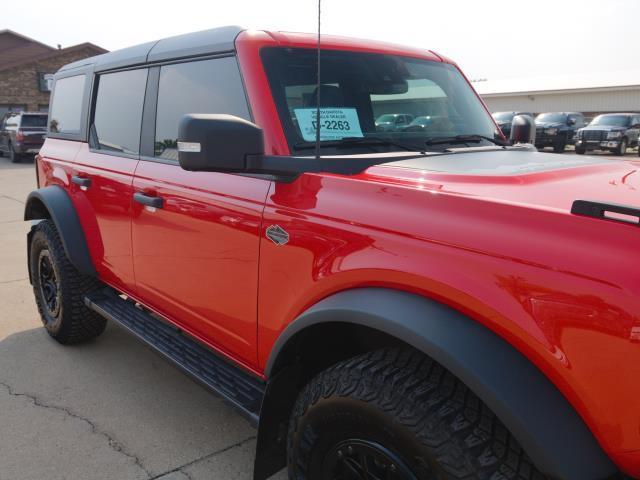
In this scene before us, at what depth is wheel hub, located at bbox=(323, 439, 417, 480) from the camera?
162cm

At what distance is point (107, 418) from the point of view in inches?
124

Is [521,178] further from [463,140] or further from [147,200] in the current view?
[147,200]

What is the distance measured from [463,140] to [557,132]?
22859 mm

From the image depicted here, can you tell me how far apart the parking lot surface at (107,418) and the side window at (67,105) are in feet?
5.15

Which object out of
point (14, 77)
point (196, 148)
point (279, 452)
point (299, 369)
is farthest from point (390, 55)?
point (14, 77)

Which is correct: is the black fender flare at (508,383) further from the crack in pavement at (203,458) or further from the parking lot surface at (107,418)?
the crack in pavement at (203,458)

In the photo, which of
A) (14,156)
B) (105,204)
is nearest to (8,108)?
(14,156)

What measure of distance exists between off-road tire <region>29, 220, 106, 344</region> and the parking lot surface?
0.51 ft

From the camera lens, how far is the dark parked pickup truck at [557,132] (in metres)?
23.4

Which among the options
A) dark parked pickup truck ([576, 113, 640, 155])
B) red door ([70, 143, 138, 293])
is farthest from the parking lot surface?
dark parked pickup truck ([576, 113, 640, 155])

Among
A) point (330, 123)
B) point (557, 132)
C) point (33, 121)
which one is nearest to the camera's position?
point (330, 123)

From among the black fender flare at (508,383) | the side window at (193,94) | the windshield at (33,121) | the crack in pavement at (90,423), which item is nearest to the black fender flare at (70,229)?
the crack in pavement at (90,423)

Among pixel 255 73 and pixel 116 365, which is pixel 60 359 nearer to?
pixel 116 365

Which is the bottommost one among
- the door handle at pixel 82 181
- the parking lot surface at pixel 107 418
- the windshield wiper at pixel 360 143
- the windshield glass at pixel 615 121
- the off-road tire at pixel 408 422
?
the parking lot surface at pixel 107 418
